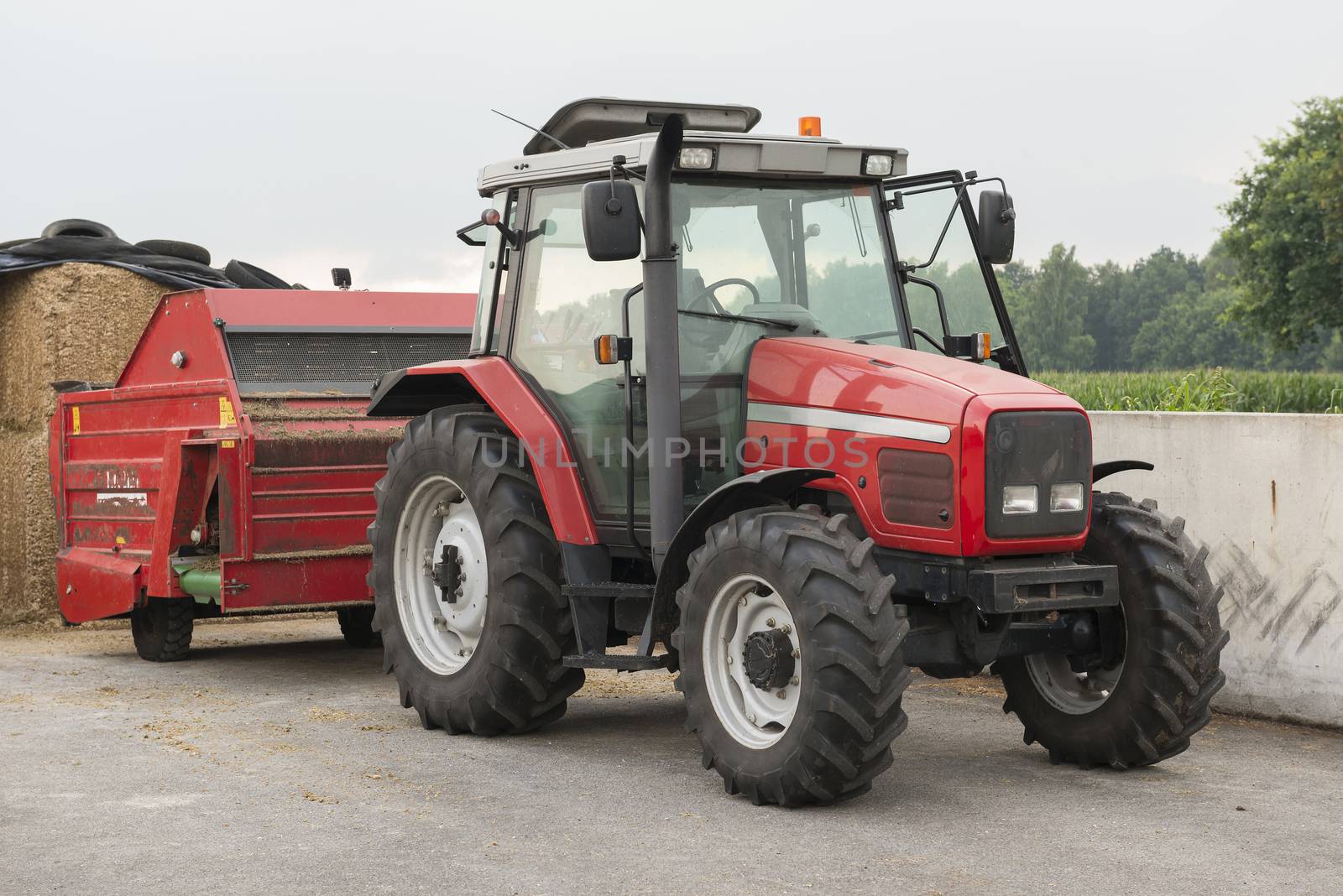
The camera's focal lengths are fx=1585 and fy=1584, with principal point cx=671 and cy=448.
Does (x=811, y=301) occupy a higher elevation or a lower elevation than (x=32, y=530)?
higher

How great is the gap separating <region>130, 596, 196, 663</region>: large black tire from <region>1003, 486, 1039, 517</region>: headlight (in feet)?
19.0

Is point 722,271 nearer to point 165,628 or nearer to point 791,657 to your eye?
point 791,657

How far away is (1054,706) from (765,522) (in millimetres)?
1684

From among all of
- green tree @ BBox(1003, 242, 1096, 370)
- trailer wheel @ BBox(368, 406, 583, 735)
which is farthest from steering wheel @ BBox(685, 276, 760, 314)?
green tree @ BBox(1003, 242, 1096, 370)

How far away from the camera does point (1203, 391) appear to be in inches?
631

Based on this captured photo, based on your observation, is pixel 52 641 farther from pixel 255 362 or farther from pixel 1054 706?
pixel 1054 706

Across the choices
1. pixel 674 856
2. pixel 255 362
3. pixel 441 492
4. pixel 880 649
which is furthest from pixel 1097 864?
pixel 255 362

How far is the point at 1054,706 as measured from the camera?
6414mm

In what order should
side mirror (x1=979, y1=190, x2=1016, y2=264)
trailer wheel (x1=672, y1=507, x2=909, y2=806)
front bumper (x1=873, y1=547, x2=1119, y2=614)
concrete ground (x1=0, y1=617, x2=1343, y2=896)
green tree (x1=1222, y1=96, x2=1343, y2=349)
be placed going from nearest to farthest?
concrete ground (x1=0, y1=617, x2=1343, y2=896), trailer wheel (x1=672, y1=507, x2=909, y2=806), front bumper (x1=873, y1=547, x2=1119, y2=614), side mirror (x1=979, y1=190, x2=1016, y2=264), green tree (x1=1222, y1=96, x2=1343, y2=349)

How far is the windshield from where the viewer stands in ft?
20.8

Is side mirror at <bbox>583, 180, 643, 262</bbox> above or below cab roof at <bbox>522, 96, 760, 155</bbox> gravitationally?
below

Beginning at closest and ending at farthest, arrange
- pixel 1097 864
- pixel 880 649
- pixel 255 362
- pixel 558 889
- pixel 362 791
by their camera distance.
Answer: pixel 558 889 < pixel 1097 864 < pixel 880 649 < pixel 362 791 < pixel 255 362

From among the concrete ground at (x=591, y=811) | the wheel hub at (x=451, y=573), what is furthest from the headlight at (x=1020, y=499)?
the wheel hub at (x=451, y=573)

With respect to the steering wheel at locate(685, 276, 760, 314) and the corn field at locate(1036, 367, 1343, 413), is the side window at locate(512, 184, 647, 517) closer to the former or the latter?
the steering wheel at locate(685, 276, 760, 314)
